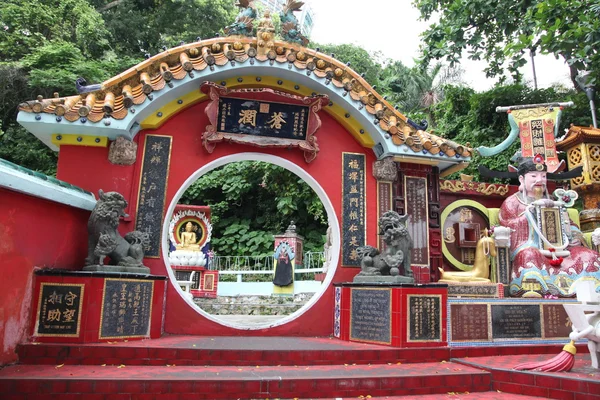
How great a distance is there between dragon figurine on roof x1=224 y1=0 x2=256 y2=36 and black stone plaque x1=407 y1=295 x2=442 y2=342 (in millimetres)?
4771

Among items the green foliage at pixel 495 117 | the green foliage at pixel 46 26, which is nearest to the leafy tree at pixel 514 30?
the green foliage at pixel 495 117

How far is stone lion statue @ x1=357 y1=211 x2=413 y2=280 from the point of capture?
6.23m

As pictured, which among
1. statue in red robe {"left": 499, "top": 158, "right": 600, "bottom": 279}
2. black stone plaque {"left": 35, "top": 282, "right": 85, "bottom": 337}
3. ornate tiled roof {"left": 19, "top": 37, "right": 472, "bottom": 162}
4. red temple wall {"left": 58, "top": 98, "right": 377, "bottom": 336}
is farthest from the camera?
statue in red robe {"left": 499, "top": 158, "right": 600, "bottom": 279}

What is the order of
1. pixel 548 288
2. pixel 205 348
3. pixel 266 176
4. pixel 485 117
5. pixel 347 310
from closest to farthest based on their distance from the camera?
1. pixel 205 348
2. pixel 347 310
3. pixel 548 288
4. pixel 485 117
5. pixel 266 176

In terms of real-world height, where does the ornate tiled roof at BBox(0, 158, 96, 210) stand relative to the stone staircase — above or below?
above

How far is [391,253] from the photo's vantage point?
20.5 ft

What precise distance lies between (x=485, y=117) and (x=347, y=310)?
33.3ft

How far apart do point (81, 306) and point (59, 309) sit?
23 cm

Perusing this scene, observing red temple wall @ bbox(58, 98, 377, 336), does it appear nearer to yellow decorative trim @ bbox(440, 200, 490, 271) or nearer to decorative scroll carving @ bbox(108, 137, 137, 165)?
decorative scroll carving @ bbox(108, 137, 137, 165)

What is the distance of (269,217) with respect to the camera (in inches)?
684

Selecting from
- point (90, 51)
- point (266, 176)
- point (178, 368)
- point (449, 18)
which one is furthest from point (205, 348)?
point (90, 51)

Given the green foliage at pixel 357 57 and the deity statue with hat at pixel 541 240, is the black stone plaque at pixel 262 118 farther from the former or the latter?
the green foliage at pixel 357 57

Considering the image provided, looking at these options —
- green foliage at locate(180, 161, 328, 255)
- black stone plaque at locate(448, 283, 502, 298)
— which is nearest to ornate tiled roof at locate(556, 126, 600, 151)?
black stone plaque at locate(448, 283, 502, 298)

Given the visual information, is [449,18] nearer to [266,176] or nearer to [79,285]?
[266,176]
